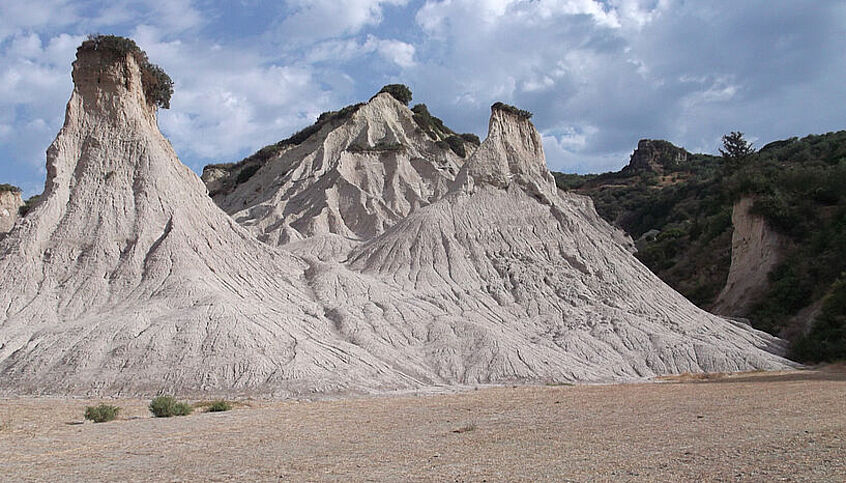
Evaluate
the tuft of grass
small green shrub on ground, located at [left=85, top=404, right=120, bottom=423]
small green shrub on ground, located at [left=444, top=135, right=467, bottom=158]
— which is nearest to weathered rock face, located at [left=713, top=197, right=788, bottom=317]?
the tuft of grass

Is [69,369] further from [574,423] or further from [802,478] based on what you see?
[802,478]

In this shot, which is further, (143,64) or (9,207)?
(9,207)

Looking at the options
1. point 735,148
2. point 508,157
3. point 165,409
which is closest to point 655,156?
point 735,148

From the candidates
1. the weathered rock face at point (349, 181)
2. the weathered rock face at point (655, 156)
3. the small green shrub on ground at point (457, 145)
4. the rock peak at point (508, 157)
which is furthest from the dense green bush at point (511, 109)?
the weathered rock face at point (655, 156)

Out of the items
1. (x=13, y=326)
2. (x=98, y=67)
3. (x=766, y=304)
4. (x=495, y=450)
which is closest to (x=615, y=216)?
(x=766, y=304)

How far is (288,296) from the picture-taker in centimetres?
2567

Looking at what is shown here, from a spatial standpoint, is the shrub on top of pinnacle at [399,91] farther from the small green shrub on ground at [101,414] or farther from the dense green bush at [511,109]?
the small green shrub on ground at [101,414]

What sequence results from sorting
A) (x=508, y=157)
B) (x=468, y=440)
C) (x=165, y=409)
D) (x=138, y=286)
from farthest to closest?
(x=508, y=157) → (x=138, y=286) → (x=165, y=409) → (x=468, y=440)

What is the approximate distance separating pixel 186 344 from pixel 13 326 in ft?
19.4

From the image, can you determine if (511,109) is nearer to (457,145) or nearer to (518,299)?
(518,299)

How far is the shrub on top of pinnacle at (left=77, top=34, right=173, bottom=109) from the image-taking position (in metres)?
28.2

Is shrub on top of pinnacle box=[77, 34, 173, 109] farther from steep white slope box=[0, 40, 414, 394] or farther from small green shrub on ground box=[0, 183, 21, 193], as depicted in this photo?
small green shrub on ground box=[0, 183, 21, 193]

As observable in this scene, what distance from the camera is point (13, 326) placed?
832 inches

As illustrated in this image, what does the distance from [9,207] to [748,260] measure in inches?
1591
